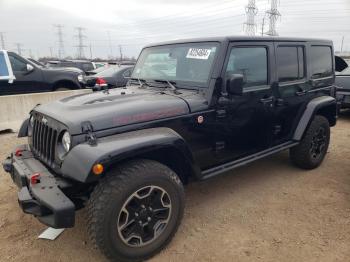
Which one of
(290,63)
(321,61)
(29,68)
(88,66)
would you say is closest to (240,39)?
(290,63)

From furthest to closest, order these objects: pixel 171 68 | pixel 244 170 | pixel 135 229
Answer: pixel 244 170
pixel 171 68
pixel 135 229

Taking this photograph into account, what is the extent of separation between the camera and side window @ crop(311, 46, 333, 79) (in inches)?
190

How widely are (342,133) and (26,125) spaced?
6.28m

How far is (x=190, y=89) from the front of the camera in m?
3.62

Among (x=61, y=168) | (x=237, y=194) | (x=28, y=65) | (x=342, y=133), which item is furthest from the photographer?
(x=28, y=65)

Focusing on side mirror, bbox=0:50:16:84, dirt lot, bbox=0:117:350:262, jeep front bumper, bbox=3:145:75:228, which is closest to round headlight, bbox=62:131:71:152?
jeep front bumper, bbox=3:145:75:228

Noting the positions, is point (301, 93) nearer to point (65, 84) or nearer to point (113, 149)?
point (113, 149)

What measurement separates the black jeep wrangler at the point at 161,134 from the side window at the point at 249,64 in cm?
1

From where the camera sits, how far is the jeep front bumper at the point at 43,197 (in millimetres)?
2484

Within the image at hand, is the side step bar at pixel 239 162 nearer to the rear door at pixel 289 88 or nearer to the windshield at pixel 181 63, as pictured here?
the rear door at pixel 289 88

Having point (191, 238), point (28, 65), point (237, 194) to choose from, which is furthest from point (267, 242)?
point (28, 65)

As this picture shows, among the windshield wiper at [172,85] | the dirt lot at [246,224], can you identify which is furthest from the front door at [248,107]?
the dirt lot at [246,224]

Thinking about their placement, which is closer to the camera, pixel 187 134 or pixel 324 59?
pixel 187 134

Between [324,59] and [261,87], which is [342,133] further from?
[261,87]
